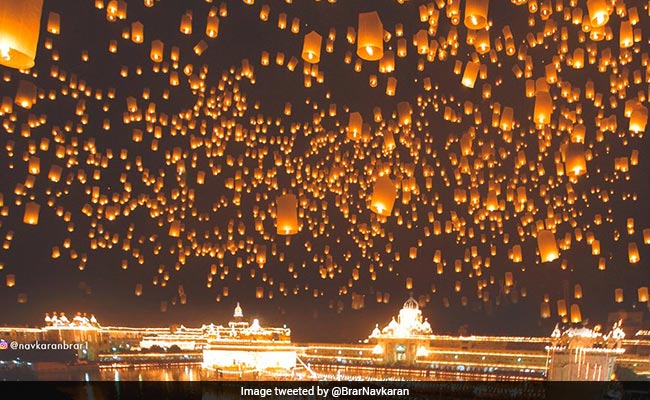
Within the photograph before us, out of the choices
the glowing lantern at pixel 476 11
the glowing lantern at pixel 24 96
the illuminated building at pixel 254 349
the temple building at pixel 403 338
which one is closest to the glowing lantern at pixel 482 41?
the glowing lantern at pixel 476 11

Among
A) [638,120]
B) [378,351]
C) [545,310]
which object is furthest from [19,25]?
[378,351]

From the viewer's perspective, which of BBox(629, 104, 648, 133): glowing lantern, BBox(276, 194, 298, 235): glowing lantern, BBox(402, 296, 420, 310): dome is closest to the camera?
BBox(276, 194, 298, 235): glowing lantern

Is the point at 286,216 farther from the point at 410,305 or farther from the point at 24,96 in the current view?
the point at 410,305

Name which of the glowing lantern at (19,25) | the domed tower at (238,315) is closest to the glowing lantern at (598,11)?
the glowing lantern at (19,25)

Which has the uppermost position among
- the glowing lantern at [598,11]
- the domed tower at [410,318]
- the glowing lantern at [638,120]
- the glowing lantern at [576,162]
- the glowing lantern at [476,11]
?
the domed tower at [410,318]

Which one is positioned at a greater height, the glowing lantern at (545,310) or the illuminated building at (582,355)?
the glowing lantern at (545,310)

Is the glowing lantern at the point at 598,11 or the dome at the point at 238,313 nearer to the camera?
the glowing lantern at the point at 598,11

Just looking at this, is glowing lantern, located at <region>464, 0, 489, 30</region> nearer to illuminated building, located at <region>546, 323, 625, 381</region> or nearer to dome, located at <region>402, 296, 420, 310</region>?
illuminated building, located at <region>546, 323, 625, 381</region>

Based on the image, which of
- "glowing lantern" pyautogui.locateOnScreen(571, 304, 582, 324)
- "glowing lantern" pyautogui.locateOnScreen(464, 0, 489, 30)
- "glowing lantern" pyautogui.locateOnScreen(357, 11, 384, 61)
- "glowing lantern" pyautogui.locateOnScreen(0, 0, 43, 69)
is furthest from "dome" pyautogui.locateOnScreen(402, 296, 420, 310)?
"glowing lantern" pyautogui.locateOnScreen(0, 0, 43, 69)

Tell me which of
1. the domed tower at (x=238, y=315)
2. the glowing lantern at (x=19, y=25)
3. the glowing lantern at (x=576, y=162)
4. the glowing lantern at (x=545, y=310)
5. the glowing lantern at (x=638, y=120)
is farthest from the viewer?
the domed tower at (x=238, y=315)

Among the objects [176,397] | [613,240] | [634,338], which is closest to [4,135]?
[176,397]

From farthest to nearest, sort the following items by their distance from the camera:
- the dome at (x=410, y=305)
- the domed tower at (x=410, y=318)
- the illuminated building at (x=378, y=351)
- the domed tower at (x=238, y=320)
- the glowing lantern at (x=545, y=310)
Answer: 1. the domed tower at (x=410, y=318)
2. the dome at (x=410, y=305)
3. the domed tower at (x=238, y=320)
4. the glowing lantern at (x=545, y=310)
5. the illuminated building at (x=378, y=351)

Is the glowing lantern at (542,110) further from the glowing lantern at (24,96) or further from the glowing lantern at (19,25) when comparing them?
the glowing lantern at (24,96)
